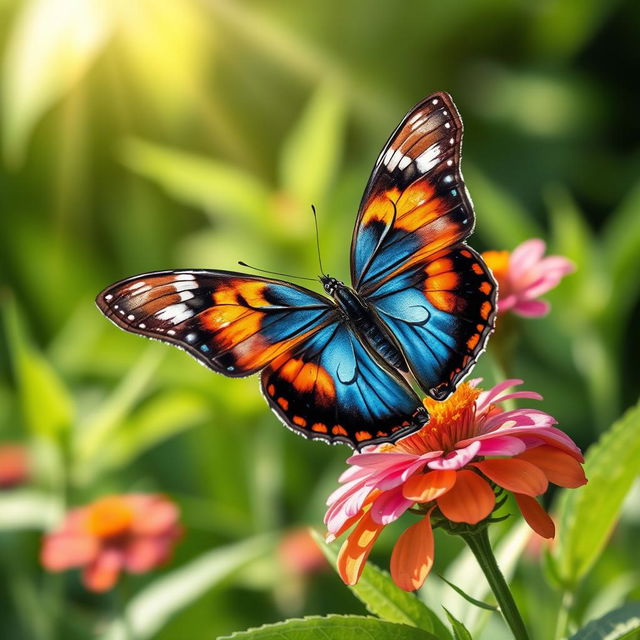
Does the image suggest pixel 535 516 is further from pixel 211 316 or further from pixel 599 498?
pixel 211 316

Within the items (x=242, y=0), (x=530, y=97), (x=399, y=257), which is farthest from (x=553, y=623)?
(x=242, y=0)

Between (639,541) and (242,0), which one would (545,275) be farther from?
(242,0)

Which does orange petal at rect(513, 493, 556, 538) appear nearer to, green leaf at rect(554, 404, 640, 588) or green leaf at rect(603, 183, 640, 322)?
green leaf at rect(554, 404, 640, 588)

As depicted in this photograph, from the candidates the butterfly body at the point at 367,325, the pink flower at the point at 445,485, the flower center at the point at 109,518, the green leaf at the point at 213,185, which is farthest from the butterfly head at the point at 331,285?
the green leaf at the point at 213,185

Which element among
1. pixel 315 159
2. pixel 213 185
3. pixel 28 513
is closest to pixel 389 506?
pixel 28 513

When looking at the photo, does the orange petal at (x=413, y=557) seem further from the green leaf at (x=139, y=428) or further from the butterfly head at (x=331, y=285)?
the green leaf at (x=139, y=428)

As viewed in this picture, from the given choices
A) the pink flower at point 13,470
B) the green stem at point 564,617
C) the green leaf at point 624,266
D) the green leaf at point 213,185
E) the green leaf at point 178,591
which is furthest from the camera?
the pink flower at point 13,470

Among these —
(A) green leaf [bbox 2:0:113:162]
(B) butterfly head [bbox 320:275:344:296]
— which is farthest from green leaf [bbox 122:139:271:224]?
(B) butterfly head [bbox 320:275:344:296]
